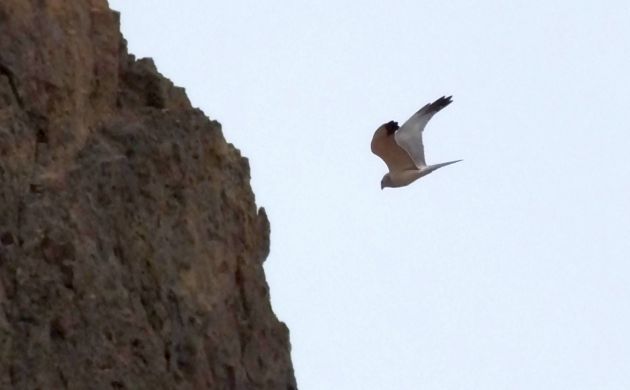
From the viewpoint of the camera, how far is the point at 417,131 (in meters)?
24.2

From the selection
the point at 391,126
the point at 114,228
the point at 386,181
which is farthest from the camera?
the point at 386,181

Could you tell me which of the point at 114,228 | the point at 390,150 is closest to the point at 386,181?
the point at 390,150

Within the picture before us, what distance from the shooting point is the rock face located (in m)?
17.0

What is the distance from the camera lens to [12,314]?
54.6 ft

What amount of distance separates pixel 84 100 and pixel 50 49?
553 mm

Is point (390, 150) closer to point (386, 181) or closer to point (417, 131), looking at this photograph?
point (417, 131)

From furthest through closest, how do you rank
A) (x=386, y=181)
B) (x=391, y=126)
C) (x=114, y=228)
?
(x=386, y=181) → (x=391, y=126) → (x=114, y=228)

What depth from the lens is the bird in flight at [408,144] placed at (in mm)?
23984

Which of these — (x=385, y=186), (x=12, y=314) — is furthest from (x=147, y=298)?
(x=385, y=186)

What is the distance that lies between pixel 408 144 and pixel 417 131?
0.24 metres

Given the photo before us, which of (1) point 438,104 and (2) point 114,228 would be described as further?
(1) point 438,104

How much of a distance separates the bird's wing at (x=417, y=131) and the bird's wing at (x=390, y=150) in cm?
8

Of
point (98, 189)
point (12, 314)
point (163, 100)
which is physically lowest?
point (12, 314)

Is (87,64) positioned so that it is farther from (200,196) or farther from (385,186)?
(385,186)
